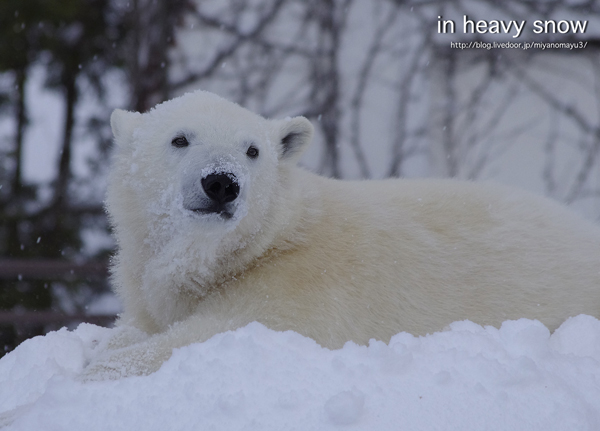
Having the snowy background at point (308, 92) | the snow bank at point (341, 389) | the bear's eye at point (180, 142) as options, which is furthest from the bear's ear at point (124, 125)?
the snowy background at point (308, 92)

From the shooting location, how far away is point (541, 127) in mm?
7328

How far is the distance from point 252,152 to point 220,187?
1.26ft

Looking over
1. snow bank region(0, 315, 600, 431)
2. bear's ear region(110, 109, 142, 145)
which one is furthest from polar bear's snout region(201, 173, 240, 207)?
bear's ear region(110, 109, 142, 145)

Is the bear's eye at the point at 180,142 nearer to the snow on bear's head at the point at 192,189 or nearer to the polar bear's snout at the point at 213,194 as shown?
the snow on bear's head at the point at 192,189

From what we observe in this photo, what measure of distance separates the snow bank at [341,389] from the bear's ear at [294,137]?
40.6 inches

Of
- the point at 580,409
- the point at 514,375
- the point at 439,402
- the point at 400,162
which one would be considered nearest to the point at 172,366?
the point at 439,402

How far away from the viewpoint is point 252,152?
271 centimetres

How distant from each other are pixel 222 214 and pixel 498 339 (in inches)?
46.6

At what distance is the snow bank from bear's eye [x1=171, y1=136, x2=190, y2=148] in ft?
2.96

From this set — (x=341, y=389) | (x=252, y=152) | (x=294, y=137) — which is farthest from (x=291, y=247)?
(x=341, y=389)

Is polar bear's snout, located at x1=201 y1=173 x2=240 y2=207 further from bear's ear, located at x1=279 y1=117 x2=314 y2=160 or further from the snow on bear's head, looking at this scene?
bear's ear, located at x1=279 y1=117 x2=314 y2=160

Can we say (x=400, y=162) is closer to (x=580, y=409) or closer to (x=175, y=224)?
(x=175, y=224)

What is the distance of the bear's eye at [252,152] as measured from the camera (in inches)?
106

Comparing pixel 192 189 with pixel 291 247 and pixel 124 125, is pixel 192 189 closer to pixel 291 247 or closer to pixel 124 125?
pixel 291 247
